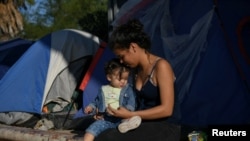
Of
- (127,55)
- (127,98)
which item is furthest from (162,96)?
(127,98)

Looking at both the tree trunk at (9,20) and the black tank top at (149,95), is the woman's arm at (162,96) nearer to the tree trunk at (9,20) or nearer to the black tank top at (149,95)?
the black tank top at (149,95)

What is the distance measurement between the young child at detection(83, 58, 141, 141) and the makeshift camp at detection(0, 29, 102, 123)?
2922 millimetres

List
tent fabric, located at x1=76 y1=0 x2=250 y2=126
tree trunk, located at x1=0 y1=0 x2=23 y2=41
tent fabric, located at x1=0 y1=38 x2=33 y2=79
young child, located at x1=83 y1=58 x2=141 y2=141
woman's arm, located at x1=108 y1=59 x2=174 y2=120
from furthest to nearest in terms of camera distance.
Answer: tree trunk, located at x1=0 y1=0 x2=23 y2=41 → tent fabric, located at x1=0 y1=38 x2=33 y2=79 → tent fabric, located at x1=76 y1=0 x2=250 y2=126 → young child, located at x1=83 y1=58 x2=141 y2=141 → woman's arm, located at x1=108 y1=59 x2=174 y2=120

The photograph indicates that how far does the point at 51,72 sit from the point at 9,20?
37.0 ft

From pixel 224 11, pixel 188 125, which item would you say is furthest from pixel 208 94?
pixel 224 11

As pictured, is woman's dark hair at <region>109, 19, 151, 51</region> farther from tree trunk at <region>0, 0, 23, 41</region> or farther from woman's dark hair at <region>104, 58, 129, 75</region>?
tree trunk at <region>0, 0, 23, 41</region>

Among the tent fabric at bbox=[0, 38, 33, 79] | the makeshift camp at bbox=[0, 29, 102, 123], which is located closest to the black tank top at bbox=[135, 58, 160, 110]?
the makeshift camp at bbox=[0, 29, 102, 123]

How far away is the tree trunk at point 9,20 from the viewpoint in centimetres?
1831

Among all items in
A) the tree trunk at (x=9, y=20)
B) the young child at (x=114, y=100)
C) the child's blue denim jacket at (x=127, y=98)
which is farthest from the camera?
the tree trunk at (x=9, y=20)

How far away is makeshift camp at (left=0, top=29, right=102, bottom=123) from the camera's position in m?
7.67

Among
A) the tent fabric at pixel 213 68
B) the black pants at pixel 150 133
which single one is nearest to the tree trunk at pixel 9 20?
the tent fabric at pixel 213 68

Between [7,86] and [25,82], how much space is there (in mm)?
299

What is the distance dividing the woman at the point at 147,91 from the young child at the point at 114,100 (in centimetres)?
7

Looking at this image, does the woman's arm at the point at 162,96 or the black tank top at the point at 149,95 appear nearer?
the woman's arm at the point at 162,96
